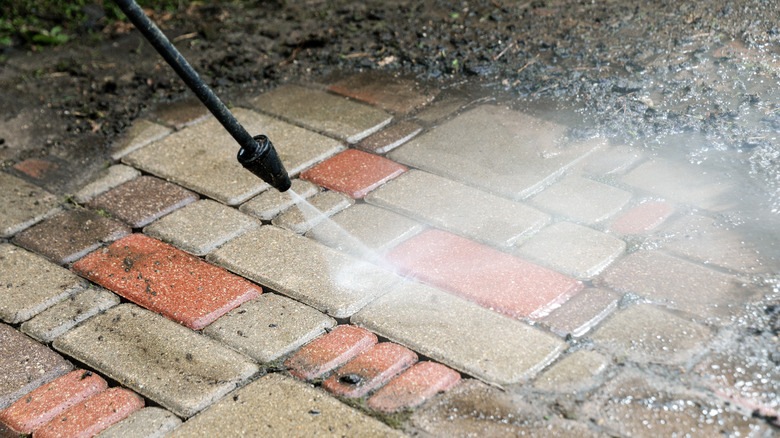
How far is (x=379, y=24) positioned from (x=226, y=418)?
2.59 meters

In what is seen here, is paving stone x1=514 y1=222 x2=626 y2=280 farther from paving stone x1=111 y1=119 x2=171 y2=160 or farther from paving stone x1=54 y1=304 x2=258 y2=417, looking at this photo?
paving stone x1=111 y1=119 x2=171 y2=160

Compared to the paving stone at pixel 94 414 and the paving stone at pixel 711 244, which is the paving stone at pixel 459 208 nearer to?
the paving stone at pixel 711 244

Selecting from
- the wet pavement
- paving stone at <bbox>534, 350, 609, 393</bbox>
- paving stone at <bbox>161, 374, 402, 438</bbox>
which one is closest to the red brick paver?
the wet pavement

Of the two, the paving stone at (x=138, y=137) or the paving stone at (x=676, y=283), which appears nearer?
the paving stone at (x=676, y=283)

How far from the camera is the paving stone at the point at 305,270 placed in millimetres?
2189

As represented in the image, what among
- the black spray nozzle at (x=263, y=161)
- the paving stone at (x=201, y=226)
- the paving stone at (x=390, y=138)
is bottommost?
the paving stone at (x=201, y=226)

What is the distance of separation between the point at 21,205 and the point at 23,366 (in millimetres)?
948

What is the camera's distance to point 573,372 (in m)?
1.85

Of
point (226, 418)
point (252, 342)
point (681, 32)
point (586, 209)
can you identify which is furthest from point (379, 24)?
point (226, 418)

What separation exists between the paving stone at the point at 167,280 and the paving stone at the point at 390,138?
0.87 metres

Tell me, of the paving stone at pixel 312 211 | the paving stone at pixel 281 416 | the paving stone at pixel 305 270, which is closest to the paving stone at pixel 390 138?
the paving stone at pixel 312 211

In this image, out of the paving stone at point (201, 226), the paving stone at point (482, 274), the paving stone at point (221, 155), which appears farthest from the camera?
the paving stone at point (221, 155)

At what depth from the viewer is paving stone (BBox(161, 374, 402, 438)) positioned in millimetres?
1768

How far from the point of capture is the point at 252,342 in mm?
2061
